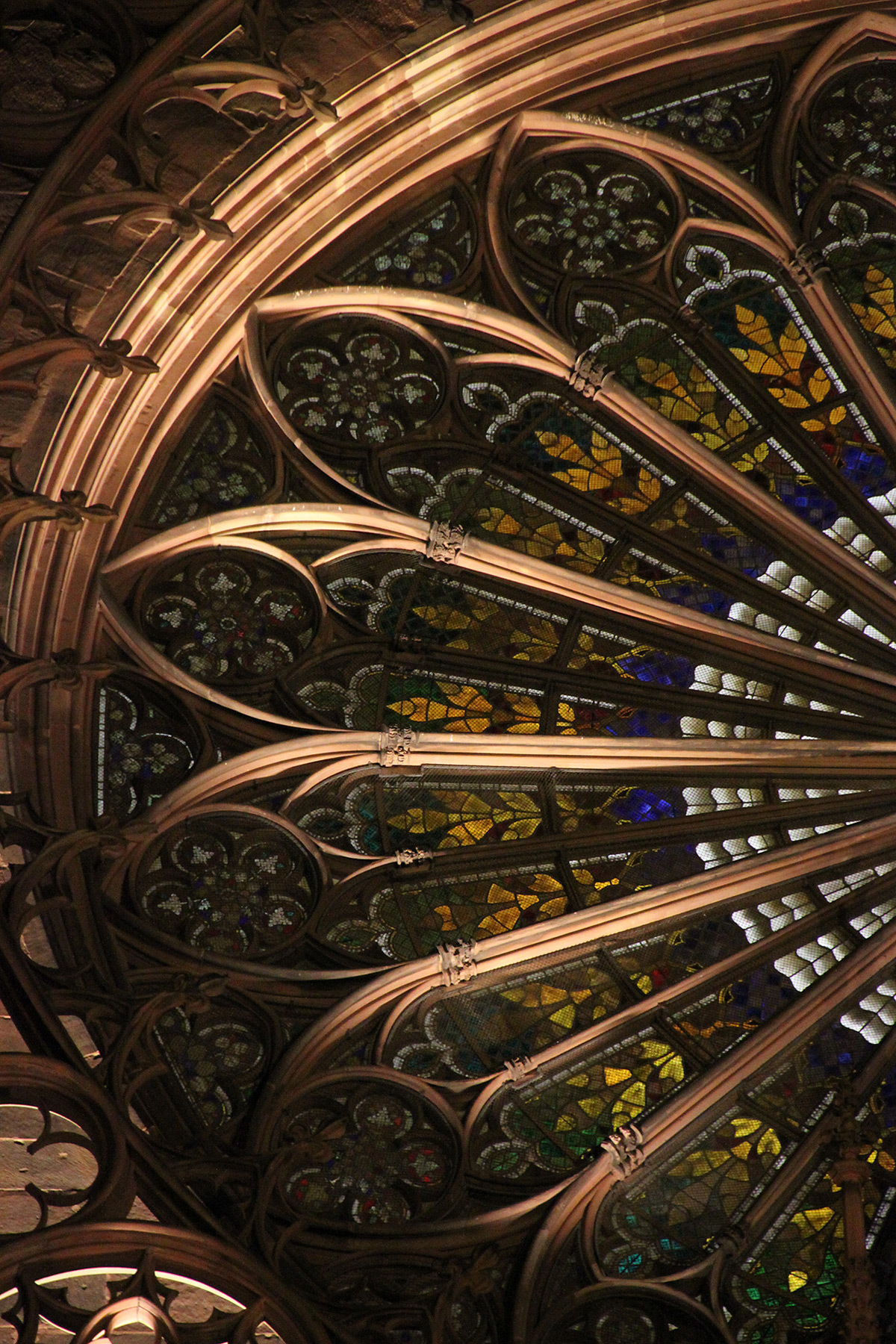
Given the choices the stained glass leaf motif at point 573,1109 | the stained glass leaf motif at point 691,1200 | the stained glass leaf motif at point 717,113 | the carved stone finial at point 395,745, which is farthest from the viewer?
the stained glass leaf motif at point 717,113

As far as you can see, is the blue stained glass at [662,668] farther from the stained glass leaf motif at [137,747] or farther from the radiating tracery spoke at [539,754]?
the stained glass leaf motif at [137,747]

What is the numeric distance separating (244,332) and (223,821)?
2.49m

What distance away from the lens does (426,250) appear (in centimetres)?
1012

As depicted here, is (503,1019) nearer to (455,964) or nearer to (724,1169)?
(455,964)

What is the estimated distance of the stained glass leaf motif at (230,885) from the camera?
30.1 ft

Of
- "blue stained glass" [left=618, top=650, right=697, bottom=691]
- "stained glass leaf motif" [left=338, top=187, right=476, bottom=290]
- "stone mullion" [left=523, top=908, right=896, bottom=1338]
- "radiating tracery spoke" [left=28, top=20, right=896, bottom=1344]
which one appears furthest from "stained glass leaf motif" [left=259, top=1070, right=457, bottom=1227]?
"stained glass leaf motif" [left=338, top=187, right=476, bottom=290]

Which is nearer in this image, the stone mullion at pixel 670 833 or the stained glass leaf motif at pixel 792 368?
the stone mullion at pixel 670 833

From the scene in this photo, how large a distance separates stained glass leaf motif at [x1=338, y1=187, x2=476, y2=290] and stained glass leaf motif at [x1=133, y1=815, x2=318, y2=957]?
296 cm

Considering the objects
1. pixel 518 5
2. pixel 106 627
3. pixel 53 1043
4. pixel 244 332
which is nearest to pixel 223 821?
pixel 106 627

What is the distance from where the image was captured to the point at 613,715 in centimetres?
966

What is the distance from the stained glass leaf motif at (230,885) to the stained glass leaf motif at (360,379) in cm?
214

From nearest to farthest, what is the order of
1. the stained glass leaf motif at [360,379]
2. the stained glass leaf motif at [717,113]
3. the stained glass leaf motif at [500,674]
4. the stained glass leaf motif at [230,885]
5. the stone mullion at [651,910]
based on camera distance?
the stone mullion at [651,910] < the stained glass leaf motif at [230,885] < the stained glass leaf motif at [500,674] < the stained glass leaf motif at [360,379] < the stained glass leaf motif at [717,113]

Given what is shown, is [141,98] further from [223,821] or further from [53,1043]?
[53,1043]

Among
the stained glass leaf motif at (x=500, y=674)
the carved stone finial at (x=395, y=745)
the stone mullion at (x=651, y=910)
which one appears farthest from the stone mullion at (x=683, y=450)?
the carved stone finial at (x=395, y=745)
